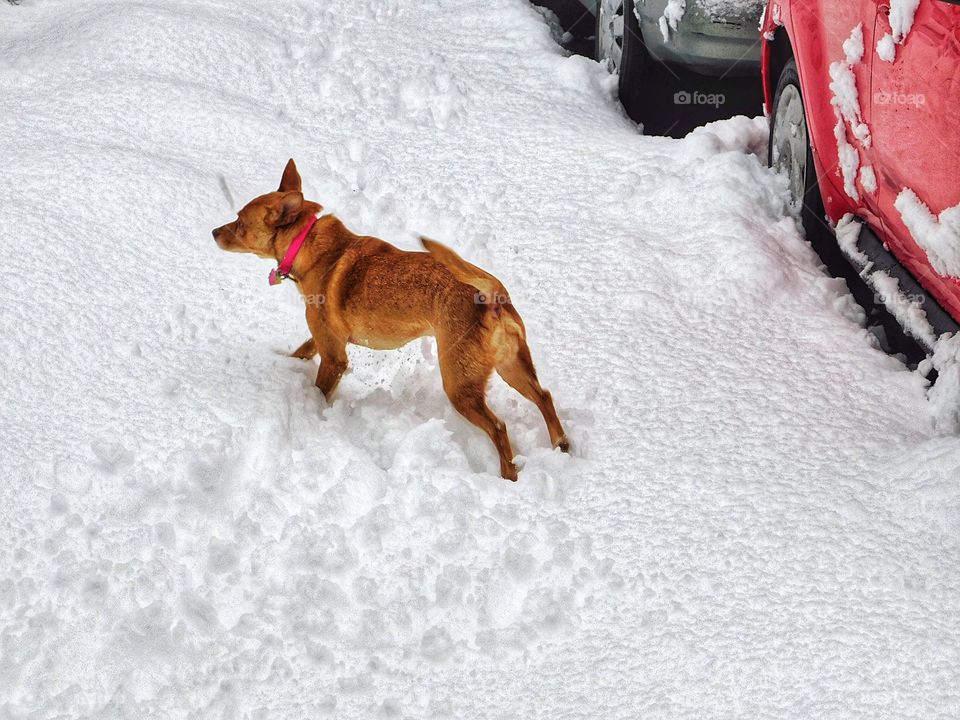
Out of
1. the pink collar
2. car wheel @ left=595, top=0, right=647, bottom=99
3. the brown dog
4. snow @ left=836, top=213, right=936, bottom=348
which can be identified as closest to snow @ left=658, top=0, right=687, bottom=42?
car wheel @ left=595, top=0, right=647, bottom=99

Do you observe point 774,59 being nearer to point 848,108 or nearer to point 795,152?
point 795,152

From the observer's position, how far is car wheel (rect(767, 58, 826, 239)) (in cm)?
374

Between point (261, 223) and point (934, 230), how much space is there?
2.05 m

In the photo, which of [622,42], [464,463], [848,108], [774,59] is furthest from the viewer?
[622,42]

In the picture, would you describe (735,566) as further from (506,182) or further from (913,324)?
(506,182)

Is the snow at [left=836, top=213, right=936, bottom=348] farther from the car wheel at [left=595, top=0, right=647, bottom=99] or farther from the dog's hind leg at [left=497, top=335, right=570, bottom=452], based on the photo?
the car wheel at [left=595, top=0, right=647, bottom=99]

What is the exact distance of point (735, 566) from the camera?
250 cm

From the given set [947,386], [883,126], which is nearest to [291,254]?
[883,126]

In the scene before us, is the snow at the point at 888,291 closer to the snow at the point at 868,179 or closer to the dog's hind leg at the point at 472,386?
the snow at the point at 868,179

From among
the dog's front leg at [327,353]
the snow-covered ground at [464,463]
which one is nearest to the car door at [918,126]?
the snow-covered ground at [464,463]

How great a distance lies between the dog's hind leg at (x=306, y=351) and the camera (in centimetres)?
328

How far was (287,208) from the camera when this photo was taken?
2.94 meters

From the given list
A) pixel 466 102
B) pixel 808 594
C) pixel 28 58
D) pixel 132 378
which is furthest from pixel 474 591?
pixel 28 58

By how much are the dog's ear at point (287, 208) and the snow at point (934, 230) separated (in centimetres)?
188
